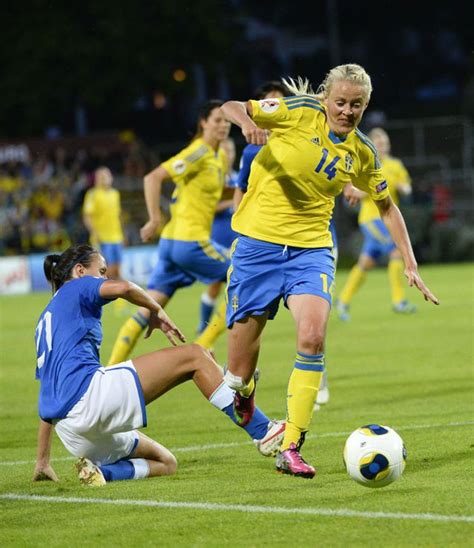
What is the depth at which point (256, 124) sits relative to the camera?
24.3 feet

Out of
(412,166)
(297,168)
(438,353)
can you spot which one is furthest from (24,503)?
(412,166)

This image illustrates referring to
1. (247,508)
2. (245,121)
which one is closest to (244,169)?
(245,121)

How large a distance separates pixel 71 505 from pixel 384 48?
43825 mm

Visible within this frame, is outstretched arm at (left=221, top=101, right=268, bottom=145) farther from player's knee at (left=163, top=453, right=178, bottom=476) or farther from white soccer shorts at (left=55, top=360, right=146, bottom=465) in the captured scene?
player's knee at (left=163, top=453, right=178, bottom=476)

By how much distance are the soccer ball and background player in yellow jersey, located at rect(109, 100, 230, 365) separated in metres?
5.31

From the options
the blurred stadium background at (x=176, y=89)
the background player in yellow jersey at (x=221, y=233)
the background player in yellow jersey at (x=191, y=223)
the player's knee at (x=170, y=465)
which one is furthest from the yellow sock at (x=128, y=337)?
the blurred stadium background at (x=176, y=89)

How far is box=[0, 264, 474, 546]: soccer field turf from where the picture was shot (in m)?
5.90

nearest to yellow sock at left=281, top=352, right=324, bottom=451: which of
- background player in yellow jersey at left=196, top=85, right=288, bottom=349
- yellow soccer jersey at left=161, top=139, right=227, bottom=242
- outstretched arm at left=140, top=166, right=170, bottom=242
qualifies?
background player in yellow jersey at left=196, top=85, right=288, bottom=349

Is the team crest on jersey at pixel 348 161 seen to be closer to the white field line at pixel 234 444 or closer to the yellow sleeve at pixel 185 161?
the white field line at pixel 234 444

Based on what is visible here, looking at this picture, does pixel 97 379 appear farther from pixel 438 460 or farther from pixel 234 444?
pixel 438 460

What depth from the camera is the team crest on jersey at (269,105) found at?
7438 millimetres

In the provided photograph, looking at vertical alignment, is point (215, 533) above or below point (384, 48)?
below

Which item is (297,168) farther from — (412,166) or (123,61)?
(123,61)

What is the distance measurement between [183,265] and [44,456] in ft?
15.3
